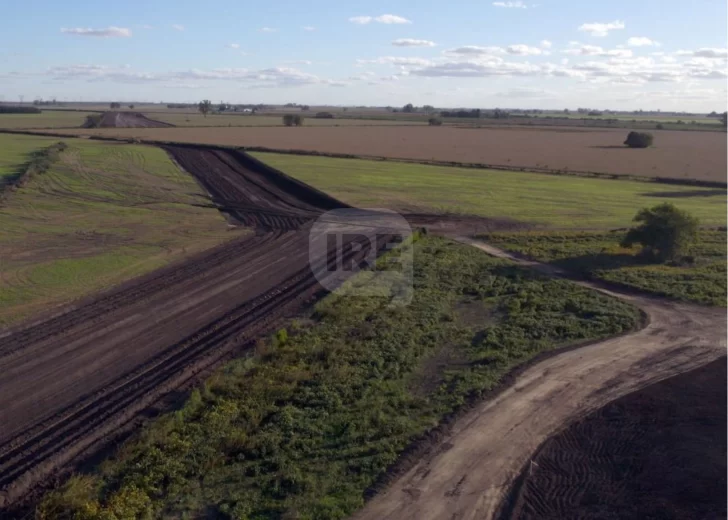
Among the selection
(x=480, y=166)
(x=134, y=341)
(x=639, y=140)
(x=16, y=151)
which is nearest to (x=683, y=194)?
(x=480, y=166)

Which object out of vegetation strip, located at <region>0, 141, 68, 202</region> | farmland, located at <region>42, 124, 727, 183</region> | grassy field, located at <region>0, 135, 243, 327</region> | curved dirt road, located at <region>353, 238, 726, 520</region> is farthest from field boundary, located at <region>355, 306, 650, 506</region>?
farmland, located at <region>42, 124, 727, 183</region>

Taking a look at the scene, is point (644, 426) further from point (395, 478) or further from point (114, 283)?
point (114, 283)

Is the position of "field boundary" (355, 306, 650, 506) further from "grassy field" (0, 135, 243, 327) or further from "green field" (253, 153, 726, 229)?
"green field" (253, 153, 726, 229)

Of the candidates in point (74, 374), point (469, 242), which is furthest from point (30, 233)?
point (469, 242)

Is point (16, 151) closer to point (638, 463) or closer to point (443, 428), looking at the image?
point (443, 428)

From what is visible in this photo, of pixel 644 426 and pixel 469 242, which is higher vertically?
pixel 469 242

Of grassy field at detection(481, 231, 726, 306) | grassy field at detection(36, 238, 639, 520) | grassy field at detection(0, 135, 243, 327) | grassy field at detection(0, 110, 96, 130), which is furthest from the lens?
grassy field at detection(0, 110, 96, 130)
